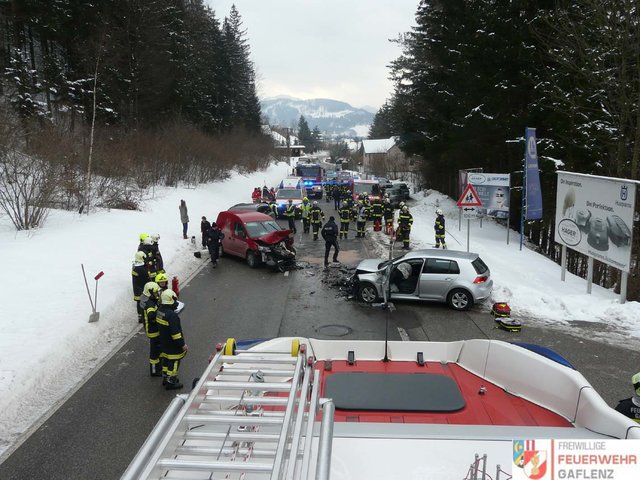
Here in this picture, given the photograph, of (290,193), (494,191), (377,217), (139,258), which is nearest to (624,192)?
(494,191)

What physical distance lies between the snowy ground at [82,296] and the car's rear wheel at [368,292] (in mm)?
3184

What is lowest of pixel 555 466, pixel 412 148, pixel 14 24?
pixel 555 466

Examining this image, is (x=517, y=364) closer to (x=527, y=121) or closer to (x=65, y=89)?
(x=527, y=121)

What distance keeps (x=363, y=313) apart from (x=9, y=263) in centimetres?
924

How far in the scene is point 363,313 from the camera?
11.6m

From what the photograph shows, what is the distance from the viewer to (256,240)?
16359 mm

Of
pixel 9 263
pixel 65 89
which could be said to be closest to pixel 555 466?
pixel 9 263

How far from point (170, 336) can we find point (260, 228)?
10001mm

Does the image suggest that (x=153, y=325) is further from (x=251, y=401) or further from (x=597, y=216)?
(x=597, y=216)

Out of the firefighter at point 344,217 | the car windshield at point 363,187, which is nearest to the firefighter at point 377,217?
the firefighter at point 344,217

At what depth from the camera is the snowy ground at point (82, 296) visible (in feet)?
25.3

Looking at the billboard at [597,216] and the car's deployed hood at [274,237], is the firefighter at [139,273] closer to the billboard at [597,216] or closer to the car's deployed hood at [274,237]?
the car's deployed hood at [274,237]

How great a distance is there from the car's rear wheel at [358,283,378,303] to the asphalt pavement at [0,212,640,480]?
0.81 ft

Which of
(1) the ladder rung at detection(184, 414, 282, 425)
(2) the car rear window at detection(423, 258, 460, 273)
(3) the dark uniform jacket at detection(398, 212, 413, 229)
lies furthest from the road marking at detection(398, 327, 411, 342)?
(3) the dark uniform jacket at detection(398, 212, 413, 229)
